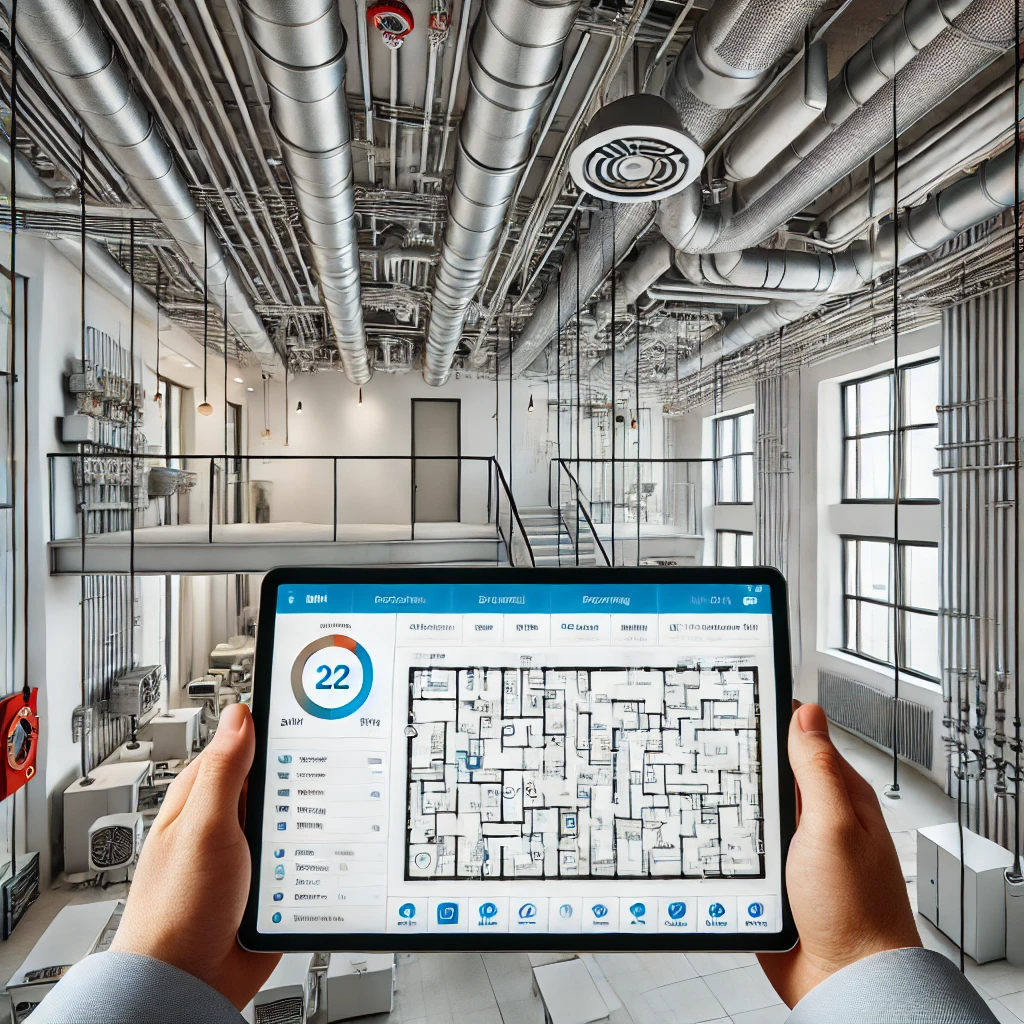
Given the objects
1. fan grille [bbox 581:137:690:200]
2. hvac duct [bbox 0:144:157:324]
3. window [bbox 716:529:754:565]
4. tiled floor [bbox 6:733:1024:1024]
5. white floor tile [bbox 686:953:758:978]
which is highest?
hvac duct [bbox 0:144:157:324]

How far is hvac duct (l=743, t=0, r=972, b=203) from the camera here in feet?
7.84

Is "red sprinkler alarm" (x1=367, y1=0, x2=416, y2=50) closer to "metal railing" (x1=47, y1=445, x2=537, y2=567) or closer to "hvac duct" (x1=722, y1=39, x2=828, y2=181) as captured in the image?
"hvac duct" (x1=722, y1=39, x2=828, y2=181)

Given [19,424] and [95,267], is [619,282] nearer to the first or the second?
[95,267]

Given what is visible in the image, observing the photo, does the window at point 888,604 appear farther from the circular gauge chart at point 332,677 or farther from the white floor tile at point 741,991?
the circular gauge chart at point 332,677

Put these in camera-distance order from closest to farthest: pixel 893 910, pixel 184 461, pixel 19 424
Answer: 1. pixel 893 910
2. pixel 19 424
3. pixel 184 461

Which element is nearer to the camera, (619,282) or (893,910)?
(893,910)

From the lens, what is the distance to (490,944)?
2.43ft

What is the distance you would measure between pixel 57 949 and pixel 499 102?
539cm

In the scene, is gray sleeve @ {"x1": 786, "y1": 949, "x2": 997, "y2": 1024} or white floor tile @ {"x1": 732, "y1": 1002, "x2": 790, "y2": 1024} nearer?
gray sleeve @ {"x1": 786, "y1": 949, "x2": 997, "y2": 1024}

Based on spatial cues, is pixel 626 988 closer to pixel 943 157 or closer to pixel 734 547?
pixel 943 157

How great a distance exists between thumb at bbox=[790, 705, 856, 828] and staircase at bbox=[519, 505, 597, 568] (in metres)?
5.25

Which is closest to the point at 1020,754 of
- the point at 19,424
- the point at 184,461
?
the point at 19,424

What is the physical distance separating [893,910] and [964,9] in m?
3.08

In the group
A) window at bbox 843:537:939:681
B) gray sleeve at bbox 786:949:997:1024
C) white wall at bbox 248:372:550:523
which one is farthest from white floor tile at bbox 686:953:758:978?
white wall at bbox 248:372:550:523
